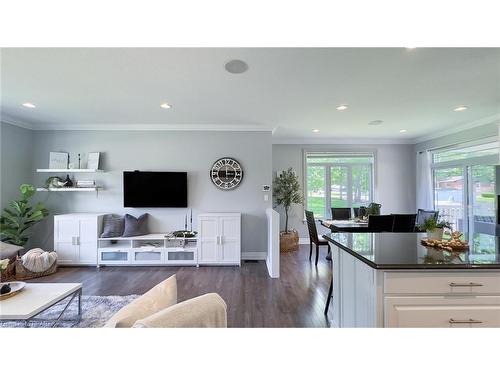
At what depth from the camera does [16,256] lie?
3.27 m

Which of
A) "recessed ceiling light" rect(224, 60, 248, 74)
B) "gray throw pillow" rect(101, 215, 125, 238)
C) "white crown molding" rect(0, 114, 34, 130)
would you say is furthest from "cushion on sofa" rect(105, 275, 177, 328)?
"white crown molding" rect(0, 114, 34, 130)

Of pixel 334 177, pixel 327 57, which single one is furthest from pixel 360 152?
pixel 327 57

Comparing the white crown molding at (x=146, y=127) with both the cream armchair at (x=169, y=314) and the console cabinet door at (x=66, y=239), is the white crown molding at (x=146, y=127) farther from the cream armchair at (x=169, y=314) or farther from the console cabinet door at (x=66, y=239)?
the cream armchair at (x=169, y=314)

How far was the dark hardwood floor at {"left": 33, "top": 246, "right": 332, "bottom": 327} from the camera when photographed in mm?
2295

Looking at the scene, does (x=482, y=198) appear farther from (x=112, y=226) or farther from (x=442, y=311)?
(x=112, y=226)

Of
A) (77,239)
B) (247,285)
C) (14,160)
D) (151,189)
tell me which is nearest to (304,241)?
(247,285)

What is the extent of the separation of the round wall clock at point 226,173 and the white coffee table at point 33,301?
2.53 meters

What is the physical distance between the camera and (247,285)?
3.06 metres

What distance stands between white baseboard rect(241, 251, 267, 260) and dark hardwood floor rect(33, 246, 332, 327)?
188mm

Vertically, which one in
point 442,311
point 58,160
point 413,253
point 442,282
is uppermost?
point 58,160

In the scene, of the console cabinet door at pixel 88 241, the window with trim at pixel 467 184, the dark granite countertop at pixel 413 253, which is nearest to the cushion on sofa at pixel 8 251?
the console cabinet door at pixel 88 241

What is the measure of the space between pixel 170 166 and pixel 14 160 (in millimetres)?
2560
